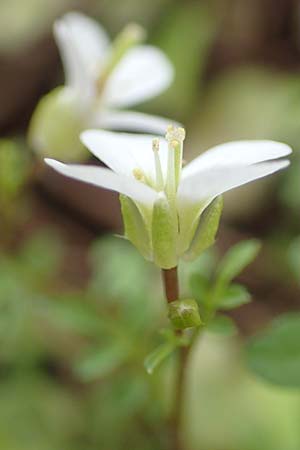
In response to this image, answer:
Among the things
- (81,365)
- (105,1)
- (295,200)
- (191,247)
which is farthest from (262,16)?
(191,247)

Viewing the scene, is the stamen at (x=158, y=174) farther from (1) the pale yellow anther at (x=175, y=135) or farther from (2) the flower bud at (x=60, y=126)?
(2) the flower bud at (x=60, y=126)

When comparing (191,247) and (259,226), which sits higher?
(191,247)

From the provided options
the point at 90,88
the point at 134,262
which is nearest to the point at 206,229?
the point at 90,88

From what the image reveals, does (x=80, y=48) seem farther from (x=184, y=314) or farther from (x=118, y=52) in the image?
(x=184, y=314)

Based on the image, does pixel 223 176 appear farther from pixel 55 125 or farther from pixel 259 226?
pixel 259 226

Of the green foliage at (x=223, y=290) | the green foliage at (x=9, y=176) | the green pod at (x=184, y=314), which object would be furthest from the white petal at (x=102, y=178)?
the green foliage at (x=9, y=176)

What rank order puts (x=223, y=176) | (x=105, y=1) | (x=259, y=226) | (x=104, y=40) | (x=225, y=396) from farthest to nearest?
(x=105, y=1)
(x=259, y=226)
(x=225, y=396)
(x=104, y=40)
(x=223, y=176)

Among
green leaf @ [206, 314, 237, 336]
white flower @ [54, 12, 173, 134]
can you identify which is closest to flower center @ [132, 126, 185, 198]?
green leaf @ [206, 314, 237, 336]

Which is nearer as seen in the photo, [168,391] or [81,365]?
[81,365]
